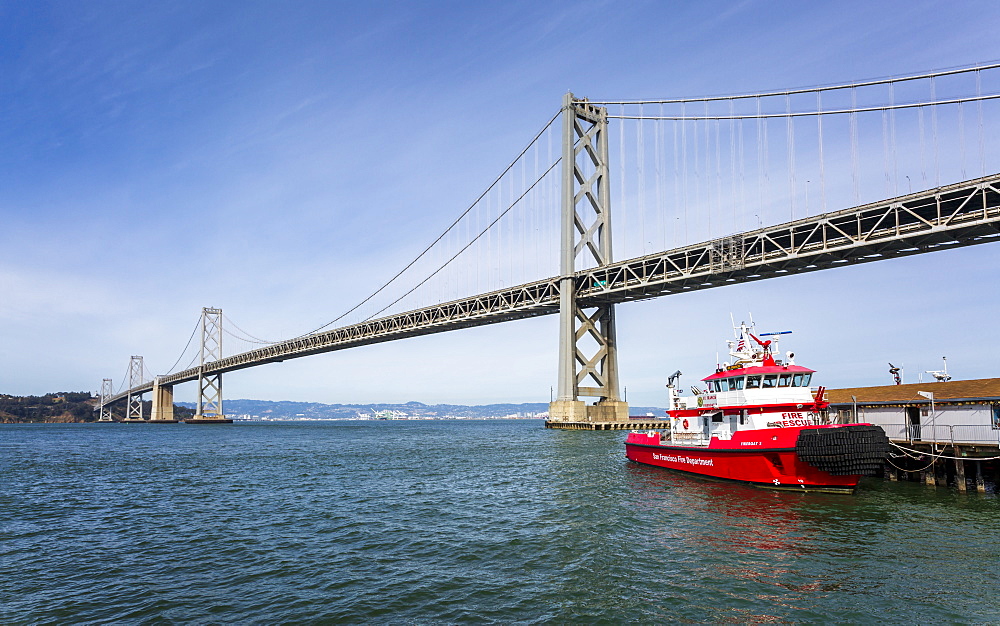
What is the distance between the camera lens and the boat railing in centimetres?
2075

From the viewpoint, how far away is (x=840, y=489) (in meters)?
19.5

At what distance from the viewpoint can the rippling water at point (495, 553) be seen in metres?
9.64

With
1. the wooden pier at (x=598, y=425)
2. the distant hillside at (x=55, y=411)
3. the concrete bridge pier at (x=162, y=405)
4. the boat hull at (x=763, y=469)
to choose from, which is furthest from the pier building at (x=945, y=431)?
the distant hillside at (x=55, y=411)

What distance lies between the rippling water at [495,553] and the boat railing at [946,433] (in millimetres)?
2255

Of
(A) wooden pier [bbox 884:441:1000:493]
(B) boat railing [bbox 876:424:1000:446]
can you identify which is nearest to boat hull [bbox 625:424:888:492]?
(A) wooden pier [bbox 884:441:1000:493]

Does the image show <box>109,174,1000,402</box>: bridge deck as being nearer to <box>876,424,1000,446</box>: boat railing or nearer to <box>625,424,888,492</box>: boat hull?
<box>876,424,1000,446</box>: boat railing

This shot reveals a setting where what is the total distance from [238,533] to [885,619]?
13.9 m

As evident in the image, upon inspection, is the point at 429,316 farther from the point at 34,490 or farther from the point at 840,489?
the point at 840,489

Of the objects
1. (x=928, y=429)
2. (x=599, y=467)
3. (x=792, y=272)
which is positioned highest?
(x=792, y=272)

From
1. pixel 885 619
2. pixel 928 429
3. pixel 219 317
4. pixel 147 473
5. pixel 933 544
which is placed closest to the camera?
pixel 885 619

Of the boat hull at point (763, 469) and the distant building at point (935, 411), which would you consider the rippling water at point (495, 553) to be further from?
the distant building at point (935, 411)

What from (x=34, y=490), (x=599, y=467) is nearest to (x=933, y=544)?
(x=599, y=467)

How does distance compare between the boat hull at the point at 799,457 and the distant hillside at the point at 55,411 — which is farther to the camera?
the distant hillside at the point at 55,411

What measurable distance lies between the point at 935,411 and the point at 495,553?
65.8 ft
